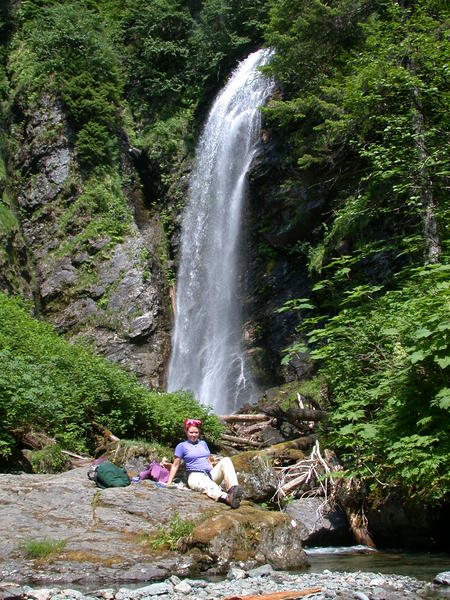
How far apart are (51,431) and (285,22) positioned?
12.8 meters

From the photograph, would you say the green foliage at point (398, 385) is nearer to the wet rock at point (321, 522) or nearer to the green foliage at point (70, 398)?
the wet rock at point (321, 522)

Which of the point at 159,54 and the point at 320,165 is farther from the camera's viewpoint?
the point at 159,54

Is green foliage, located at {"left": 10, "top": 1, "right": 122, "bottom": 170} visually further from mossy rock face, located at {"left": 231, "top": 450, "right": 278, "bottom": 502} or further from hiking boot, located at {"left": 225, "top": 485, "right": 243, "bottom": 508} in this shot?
hiking boot, located at {"left": 225, "top": 485, "right": 243, "bottom": 508}

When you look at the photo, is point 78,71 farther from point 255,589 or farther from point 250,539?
point 255,589

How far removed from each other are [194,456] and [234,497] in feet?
2.89

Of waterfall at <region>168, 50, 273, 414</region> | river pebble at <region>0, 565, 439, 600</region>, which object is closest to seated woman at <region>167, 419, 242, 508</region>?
river pebble at <region>0, 565, 439, 600</region>

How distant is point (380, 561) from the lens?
6.15 m

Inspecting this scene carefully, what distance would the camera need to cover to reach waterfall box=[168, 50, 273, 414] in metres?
18.3

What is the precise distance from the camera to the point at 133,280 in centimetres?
1948

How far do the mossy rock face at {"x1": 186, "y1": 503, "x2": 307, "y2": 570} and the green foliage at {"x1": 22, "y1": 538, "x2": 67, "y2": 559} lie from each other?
123 cm

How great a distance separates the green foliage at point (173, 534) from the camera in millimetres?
5629

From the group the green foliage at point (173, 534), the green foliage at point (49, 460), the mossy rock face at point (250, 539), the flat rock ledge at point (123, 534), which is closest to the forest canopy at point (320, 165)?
the green foliage at point (49, 460)

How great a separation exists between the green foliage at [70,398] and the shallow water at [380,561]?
4.79 metres

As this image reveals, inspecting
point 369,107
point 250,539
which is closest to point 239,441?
point 250,539
